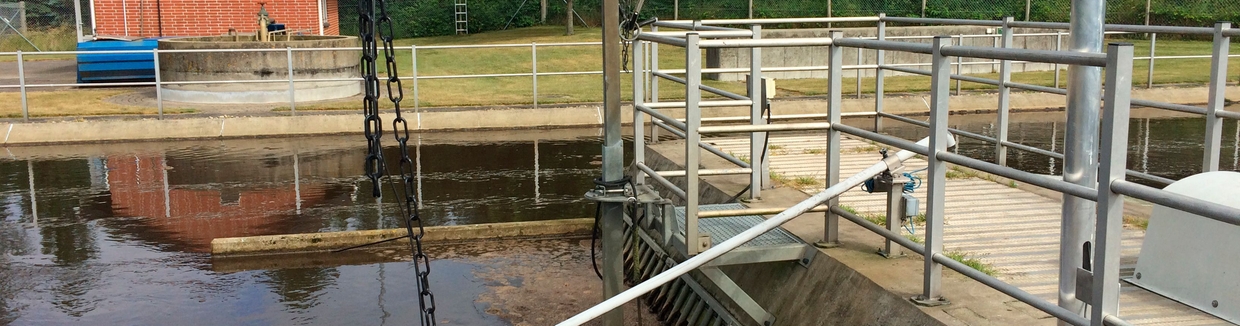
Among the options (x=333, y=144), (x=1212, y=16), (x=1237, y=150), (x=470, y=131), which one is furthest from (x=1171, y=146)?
(x=1212, y=16)

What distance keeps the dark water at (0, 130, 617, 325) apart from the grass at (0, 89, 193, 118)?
2.01 meters

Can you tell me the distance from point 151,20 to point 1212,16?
26060 mm

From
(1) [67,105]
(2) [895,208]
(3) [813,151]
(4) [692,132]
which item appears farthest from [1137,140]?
(1) [67,105]

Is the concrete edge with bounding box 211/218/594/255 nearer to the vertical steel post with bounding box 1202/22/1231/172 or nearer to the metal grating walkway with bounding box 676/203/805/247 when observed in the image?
the metal grating walkway with bounding box 676/203/805/247

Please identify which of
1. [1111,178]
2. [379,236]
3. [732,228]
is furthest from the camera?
[379,236]

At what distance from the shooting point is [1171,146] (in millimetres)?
13898

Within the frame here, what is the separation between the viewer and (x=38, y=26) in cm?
3619

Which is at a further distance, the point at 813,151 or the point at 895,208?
the point at 813,151

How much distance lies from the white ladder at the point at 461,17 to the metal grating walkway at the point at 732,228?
3299 cm

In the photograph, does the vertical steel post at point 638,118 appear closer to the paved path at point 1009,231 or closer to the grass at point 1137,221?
the paved path at point 1009,231

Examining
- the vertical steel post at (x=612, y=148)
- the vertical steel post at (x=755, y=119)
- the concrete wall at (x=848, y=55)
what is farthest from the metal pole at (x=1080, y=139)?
the concrete wall at (x=848, y=55)

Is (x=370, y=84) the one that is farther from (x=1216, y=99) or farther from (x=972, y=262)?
(x=1216, y=99)

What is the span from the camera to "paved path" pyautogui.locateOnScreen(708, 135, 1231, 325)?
4957 millimetres

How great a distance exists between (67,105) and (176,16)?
9481 millimetres
